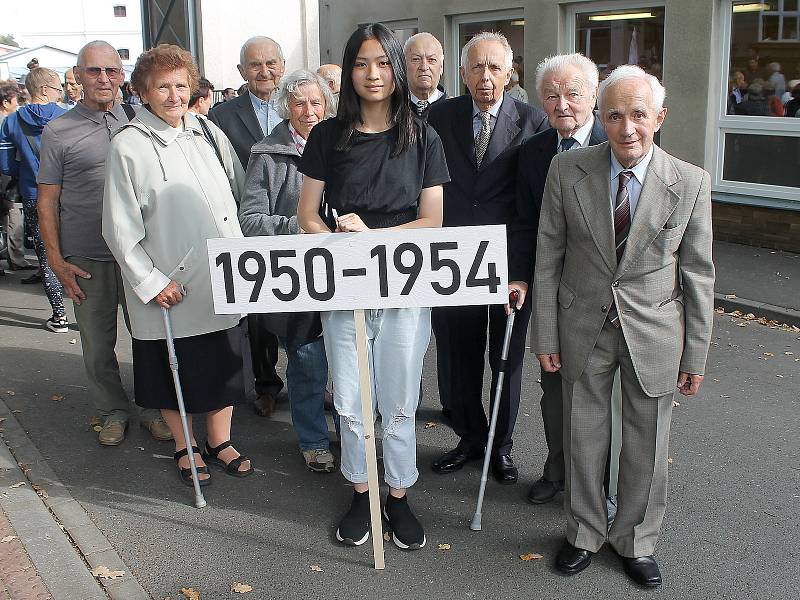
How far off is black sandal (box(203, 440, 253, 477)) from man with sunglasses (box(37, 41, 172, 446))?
1.63 ft

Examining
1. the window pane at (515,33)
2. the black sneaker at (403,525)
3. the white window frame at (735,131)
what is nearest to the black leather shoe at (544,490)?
the black sneaker at (403,525)

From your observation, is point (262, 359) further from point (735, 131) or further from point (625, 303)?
point (735, 131)

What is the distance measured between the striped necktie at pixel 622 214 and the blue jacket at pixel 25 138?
687 centimetres

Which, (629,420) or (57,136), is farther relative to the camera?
(57,136)

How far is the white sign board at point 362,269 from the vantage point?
3.68 meters

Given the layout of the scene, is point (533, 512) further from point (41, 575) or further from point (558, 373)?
point (41, 575)

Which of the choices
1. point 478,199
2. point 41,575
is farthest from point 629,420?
point 41,575

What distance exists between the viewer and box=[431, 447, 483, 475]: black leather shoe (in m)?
4.87

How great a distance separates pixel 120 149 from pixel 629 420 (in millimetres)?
2726

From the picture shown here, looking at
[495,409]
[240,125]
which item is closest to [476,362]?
[495,409]

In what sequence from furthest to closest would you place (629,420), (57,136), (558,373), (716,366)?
(716,366) < (57,136) < (558,373) < (629,420)

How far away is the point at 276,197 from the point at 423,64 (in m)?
1.67

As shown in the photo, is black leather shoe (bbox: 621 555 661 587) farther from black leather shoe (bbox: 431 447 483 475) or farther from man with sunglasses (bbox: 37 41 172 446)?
man with sunglasses (bbox: 37 41 172 446)

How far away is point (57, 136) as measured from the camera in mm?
5285
